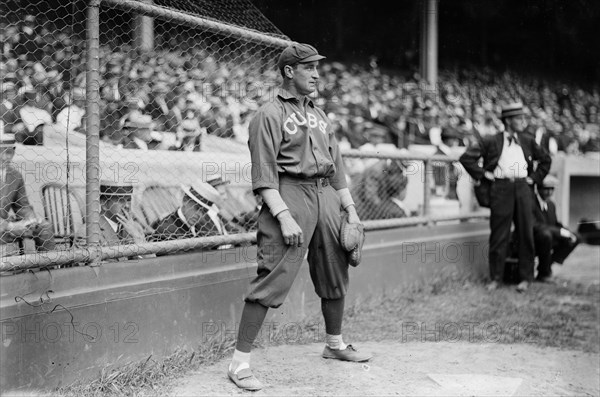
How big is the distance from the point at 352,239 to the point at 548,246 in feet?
13.5

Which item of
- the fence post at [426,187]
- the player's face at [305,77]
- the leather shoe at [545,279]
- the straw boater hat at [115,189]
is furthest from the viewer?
the leather shoe at [545,279]

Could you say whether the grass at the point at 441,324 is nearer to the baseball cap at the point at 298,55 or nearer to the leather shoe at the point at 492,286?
the leather shoe at the point at 492,286

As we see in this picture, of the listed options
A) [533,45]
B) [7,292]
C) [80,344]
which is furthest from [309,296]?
[533,45]

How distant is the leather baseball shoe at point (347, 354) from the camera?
471 cm

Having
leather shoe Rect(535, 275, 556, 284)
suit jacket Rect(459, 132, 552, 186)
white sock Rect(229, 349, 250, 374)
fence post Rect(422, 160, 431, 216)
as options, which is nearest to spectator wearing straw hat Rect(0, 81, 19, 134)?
white sock Rect(229, 349, 250, 374)

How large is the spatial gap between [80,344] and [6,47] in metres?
4.10

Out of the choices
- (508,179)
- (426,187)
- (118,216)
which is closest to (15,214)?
(118,216)

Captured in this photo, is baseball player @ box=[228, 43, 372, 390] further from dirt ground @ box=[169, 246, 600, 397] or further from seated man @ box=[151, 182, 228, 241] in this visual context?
seated man @ box=[151, 182, 228, 241]

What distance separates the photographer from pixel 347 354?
4.71 m

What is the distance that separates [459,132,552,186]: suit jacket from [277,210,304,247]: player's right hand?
3.66 metres

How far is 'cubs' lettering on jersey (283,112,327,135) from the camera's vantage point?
4.28 m

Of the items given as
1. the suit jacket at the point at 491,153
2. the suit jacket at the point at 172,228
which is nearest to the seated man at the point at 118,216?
the suit jacket at the point at 172,228

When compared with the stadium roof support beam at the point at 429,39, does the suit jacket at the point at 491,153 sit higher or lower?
lower

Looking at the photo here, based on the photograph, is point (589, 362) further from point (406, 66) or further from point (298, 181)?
point (406, 66)
